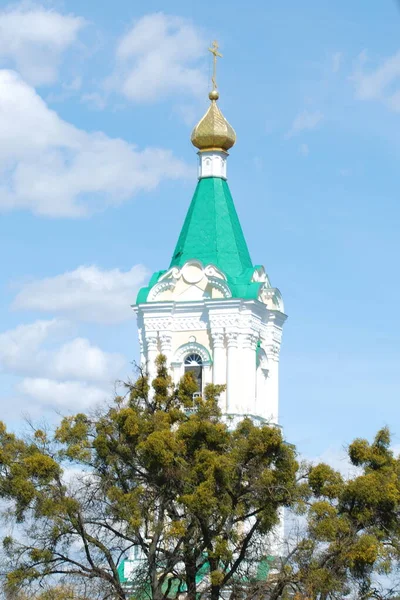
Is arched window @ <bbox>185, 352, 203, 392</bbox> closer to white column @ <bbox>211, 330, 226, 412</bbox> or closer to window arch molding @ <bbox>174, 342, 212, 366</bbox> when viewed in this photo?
window arch molding @ <bbox>174, 342, 212, 366</bbox>

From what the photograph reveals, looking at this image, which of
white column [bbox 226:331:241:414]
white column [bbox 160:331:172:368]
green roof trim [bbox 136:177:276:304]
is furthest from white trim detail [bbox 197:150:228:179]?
white column [bbox 226:331:241:414]

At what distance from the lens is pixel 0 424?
109 ft

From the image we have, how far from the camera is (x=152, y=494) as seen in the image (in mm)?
32281

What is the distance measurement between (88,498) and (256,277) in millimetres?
13543

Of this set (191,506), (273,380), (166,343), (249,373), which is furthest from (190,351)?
(191,506)

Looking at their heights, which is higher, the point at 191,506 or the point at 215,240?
the point at 215,240

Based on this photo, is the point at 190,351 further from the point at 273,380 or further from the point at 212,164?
the point at 212,164

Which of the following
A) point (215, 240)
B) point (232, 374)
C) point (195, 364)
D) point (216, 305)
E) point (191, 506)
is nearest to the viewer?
point (191, 506)

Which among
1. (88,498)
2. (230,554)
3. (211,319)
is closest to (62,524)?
(88,498)

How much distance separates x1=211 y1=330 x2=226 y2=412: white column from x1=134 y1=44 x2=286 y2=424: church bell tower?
3 centimetres

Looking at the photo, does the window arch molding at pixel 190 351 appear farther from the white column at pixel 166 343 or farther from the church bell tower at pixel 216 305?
the white column at pixel 166 343

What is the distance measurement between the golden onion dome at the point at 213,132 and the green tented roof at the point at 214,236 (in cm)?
109

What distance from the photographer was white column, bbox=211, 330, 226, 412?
4356 centimetres

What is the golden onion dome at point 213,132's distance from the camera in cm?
4544
